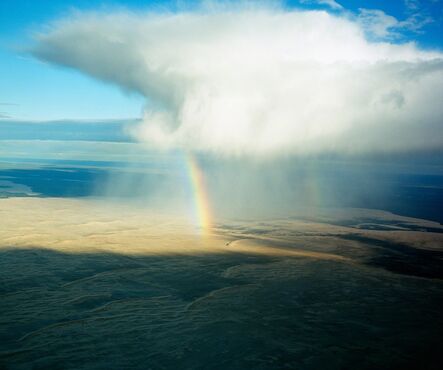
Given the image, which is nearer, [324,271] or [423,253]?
[324,271]

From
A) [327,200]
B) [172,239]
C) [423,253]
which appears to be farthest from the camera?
[327,200]

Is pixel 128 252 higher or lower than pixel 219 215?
lower

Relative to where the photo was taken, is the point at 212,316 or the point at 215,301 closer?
the point at 212,316

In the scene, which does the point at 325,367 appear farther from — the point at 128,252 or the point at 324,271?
the point at 128,252

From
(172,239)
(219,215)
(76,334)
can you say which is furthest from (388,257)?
(219,215)

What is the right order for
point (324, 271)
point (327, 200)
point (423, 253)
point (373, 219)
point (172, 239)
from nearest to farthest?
point (324, 271), point (423, 253), point (172, 239), point (373, 219), point (327, 200)

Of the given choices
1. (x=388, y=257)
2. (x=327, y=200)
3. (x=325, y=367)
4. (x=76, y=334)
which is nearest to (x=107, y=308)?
(x=76, y=334)

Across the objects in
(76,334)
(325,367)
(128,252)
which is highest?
(128,252)

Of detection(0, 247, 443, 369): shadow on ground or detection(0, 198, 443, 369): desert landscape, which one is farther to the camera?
detection(0, 198, 443, 369): desert landscape

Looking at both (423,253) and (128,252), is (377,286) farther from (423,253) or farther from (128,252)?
(128,252)

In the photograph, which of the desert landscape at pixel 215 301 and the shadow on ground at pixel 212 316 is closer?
the shadow on ground at pixel 212 316

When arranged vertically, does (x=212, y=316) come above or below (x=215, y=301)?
below
